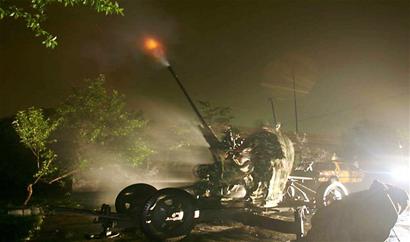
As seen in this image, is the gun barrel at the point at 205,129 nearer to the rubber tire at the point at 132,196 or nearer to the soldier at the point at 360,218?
the rubber tire at the point at 132,196

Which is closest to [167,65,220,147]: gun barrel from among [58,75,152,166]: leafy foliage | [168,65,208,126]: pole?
[168,65,208,126]: pole

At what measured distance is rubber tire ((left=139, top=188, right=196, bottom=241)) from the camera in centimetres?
629

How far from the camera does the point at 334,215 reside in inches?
154

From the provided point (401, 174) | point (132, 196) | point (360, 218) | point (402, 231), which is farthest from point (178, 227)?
point (401, 174)

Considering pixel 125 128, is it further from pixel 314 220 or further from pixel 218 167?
pixel 314 220

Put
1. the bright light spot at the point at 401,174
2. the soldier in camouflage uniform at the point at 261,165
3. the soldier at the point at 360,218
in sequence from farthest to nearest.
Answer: the bright light spot at the point at 401,174 < the soldier in camouflage uniform at the point at 261,165 < the soldier at the point at 360,218

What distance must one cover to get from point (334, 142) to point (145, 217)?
31364 mm

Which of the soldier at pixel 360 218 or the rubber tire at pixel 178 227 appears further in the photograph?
the rubber tire at pixel 178 227

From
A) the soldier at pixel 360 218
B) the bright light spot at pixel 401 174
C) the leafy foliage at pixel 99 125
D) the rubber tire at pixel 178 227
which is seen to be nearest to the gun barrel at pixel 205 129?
the rubber tire at pixel 178 227

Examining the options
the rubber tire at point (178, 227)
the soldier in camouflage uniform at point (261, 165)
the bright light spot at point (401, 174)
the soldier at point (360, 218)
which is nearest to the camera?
the soldier at point (360, 218)

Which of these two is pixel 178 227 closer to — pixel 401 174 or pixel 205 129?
pixel 205 129

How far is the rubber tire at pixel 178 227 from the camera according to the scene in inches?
247

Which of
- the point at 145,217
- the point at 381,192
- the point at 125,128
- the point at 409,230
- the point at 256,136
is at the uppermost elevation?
the point at 125,128

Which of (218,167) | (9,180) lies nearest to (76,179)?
(9,180)
